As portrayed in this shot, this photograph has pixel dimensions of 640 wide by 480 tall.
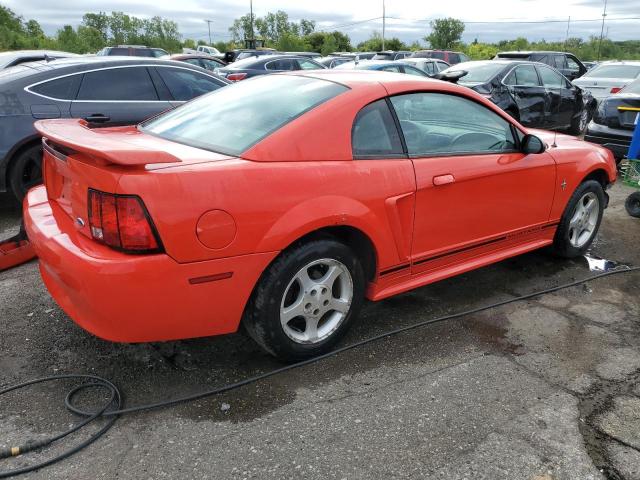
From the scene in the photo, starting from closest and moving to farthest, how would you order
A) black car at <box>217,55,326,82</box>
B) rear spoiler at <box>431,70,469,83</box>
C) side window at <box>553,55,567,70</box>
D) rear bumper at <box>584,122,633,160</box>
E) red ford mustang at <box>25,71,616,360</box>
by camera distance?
red ford mustang at <box>25,71,616,360</box> → rear bumper at <box>584,122,633,160</box> → rear spoiler at <box>431,70,469,83</box> → black car at <box>217,55,326,82</box> → side window at <box>553,55,567,70</box>

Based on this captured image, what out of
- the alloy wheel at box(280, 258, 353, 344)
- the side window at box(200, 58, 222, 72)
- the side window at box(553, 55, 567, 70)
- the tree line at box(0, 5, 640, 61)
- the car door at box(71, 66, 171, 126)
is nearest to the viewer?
the alloy wheel at box(280, 258, 353, 344)

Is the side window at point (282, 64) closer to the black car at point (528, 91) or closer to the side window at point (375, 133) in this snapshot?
the black car at point (528, 91)

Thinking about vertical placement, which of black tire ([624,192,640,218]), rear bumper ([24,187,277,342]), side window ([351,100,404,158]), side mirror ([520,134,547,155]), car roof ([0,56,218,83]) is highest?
car roof ([0,56,218,83])

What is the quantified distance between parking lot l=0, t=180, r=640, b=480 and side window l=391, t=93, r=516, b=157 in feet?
3.57

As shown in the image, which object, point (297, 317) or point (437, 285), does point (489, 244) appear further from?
point (297, 317)

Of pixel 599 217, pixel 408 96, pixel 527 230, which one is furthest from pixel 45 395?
pixel 599 217

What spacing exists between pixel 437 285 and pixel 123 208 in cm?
253

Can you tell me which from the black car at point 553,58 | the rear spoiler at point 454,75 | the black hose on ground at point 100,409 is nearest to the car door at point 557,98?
the rear spoiler at point 454,75

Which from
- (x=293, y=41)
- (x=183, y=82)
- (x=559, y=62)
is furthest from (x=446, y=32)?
(x=183, y=82)

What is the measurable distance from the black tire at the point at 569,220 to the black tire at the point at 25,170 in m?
4.89

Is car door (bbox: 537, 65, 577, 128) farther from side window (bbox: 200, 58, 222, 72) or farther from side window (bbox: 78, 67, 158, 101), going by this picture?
side window (bbox: 200, 58, 222, 72)

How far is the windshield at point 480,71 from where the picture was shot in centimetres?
955

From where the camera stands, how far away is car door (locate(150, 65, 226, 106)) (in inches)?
250

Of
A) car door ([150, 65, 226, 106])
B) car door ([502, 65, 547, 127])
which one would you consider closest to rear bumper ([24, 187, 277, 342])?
car door ([150, 65, 226, 106])
